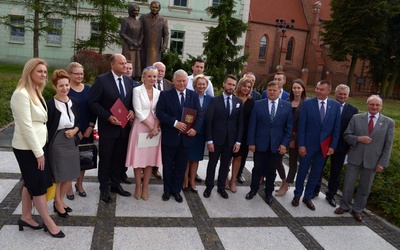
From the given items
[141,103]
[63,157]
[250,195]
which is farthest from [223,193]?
[63,157]

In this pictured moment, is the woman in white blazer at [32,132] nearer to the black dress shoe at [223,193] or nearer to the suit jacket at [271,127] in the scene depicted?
the black dress shoe at [223,193]

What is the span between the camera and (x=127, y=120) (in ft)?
16.3

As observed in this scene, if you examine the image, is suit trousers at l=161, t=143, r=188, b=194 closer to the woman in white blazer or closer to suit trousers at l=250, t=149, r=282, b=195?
suit trousers at l=250, t=149, r=282, b=195

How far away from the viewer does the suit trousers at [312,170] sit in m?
5.56

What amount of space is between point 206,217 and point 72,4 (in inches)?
816

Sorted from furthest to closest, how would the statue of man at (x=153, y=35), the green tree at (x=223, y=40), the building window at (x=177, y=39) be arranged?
the building window at (x=177, y=39) → the green tree at (x=223, y=40) → the statue of man at (x=153, y=35)

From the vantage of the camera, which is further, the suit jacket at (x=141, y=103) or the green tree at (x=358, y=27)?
the green tree at (x=358, y=27)

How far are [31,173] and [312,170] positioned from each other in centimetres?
414

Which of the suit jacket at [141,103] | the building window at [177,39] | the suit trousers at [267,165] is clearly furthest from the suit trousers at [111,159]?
the building window at [177,39]

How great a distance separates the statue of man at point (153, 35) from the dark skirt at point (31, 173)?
15.7 feet

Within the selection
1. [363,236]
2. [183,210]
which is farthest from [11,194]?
[363,236]

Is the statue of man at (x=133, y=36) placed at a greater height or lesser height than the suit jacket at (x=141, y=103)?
greater

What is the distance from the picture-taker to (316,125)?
17.8 feet

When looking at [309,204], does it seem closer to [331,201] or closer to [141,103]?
[331,201]
